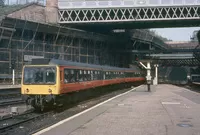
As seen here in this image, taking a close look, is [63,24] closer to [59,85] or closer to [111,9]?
[111,9]

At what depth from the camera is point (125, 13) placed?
6756cm

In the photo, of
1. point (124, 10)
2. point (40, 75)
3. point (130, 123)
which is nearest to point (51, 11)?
point (124, 10)

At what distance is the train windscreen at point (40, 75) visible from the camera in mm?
19000

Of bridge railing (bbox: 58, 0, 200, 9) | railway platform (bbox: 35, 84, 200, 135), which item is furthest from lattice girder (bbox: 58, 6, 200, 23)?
railway platform (bbox: 35, 84, 200, 135)

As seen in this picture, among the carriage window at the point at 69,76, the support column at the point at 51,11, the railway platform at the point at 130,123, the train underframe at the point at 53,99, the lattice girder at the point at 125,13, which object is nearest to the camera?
the railway platform at the point at 130,123

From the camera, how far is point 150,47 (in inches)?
3553

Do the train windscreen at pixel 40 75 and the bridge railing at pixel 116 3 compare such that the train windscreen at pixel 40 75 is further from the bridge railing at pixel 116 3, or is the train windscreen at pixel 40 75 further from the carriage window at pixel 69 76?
the bridge railing at pixel 116 3

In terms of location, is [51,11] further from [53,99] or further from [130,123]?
[130,123]

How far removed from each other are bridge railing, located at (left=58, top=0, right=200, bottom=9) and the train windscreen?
44283mm

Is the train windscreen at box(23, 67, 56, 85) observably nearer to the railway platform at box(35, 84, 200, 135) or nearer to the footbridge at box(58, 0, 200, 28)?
the railway platform at box(35, 84, 200, 135)

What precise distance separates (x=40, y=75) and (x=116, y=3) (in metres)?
46.1

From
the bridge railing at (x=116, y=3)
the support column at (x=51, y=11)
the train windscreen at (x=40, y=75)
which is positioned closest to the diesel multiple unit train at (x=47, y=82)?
the train windscreen at (x=40, y=75)

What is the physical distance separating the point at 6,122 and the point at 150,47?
3004 inches

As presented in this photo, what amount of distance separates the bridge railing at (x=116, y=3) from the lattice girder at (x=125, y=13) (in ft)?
2.45
